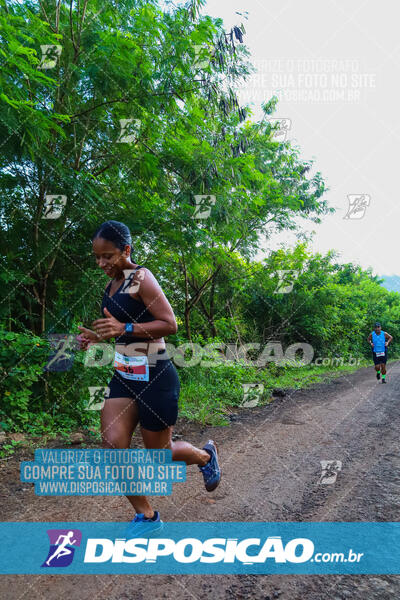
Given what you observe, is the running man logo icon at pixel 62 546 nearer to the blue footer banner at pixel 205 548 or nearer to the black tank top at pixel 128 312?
the blue footer banner at pixel 205 548

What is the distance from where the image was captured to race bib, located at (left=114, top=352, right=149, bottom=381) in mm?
2344

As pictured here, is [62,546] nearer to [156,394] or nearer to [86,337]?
[156,394]

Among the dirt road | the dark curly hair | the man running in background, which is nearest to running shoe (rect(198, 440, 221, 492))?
the dirt road

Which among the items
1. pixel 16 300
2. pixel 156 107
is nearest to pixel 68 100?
pixel 156 107

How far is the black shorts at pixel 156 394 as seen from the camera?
7.70 ft

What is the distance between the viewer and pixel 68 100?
5.32 meters

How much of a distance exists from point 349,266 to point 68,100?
1118 inches

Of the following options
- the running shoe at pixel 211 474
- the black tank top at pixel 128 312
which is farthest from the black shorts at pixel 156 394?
the running shoe at pixel 211 474

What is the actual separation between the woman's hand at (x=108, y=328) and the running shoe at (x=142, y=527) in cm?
122

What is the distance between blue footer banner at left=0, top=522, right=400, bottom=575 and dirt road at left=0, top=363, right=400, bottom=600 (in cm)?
9

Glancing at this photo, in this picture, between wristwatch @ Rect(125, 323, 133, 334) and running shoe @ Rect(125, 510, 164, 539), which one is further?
running shoe @ Rect(125, 510, 164, 539)

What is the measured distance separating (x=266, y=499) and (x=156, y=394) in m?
1.42

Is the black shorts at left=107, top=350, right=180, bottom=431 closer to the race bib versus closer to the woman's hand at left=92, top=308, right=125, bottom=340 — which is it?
the race bib

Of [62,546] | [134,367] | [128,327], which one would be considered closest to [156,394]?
[134,367]
